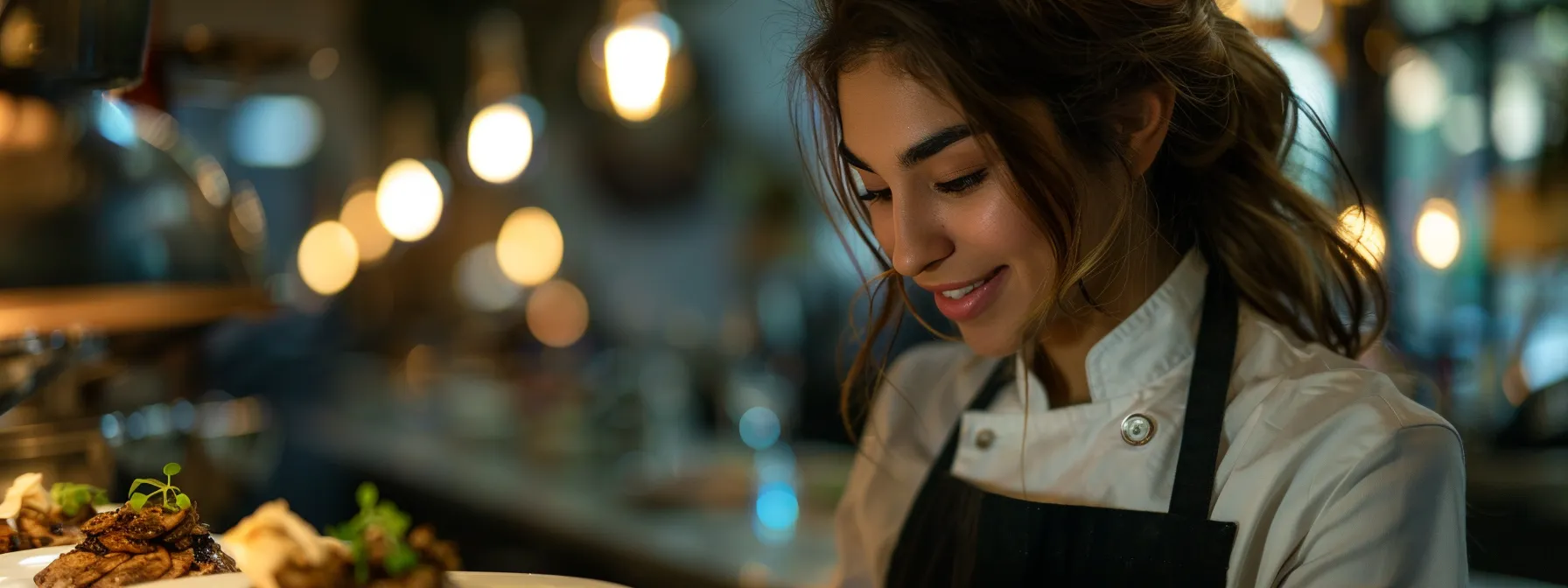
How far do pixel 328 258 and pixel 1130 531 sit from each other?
6.94 metres

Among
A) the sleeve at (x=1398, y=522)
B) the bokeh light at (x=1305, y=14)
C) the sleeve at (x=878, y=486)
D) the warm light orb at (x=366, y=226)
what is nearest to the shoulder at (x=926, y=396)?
the sleeve at (x=878, y=486)

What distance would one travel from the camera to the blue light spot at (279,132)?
8.38 m

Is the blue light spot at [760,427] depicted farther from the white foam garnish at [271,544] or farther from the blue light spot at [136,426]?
the white foam garnish at [271,544]

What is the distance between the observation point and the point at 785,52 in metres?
1.57

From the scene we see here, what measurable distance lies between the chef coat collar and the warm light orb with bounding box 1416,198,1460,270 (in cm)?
242

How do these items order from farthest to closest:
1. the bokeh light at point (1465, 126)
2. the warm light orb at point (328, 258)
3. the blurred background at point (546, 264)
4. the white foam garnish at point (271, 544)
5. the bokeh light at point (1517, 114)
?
the warm light orb at point (328, 258) < the bokeh light at point (1465, 126) < the bokeh light at point (1517, 114) < the blurred background at point (546, 264) < the white foam garnish at point (271, 544)

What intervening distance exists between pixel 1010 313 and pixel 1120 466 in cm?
24

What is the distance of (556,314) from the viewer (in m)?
7.68

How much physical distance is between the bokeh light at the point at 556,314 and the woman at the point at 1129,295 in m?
6.23

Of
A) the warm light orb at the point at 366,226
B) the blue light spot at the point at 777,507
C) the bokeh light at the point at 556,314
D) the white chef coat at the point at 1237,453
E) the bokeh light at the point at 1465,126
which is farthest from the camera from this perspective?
the warm light orb at the point at 366,226

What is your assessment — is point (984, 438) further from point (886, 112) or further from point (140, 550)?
point (140, 550)

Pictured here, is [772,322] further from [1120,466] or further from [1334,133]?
[1120,466]

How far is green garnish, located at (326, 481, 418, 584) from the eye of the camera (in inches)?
30.4

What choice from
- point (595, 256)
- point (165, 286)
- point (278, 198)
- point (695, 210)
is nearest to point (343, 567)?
point (165, 286)
